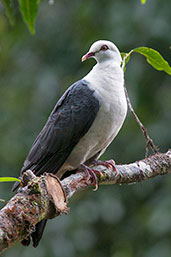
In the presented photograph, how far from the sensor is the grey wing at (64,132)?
3.28 metres

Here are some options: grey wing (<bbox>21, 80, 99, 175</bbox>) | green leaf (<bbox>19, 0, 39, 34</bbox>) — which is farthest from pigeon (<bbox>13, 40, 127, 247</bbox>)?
green leaf (<bbox>19, 0, 39, 34</bbox>)

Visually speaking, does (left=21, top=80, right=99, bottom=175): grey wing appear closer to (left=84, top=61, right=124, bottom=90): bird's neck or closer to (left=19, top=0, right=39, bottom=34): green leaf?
(left=84, top=61, right=124, bottom=90): bird's neck

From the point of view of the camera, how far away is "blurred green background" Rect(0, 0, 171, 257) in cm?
482

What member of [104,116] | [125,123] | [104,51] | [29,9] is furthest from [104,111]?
[125,123]

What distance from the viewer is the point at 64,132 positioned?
11.0 ft

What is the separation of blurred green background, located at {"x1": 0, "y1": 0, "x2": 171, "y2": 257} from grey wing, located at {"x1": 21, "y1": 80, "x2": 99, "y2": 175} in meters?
1.33

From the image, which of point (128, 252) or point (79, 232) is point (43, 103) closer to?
point (79, 232)

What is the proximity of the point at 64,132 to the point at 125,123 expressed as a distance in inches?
83.2

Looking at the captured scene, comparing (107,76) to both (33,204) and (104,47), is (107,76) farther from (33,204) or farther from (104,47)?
(33,204)

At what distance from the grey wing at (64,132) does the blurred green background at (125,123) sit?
133cm

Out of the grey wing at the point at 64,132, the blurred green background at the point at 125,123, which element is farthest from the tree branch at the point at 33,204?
the blurred green background at the point at 125,123

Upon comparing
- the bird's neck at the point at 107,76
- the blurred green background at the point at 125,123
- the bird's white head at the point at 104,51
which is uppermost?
the bird's white head at the point at 104,51

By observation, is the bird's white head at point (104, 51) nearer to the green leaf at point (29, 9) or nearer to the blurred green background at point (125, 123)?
the blurred green background at point (125, 123)

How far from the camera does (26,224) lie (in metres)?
1.91
